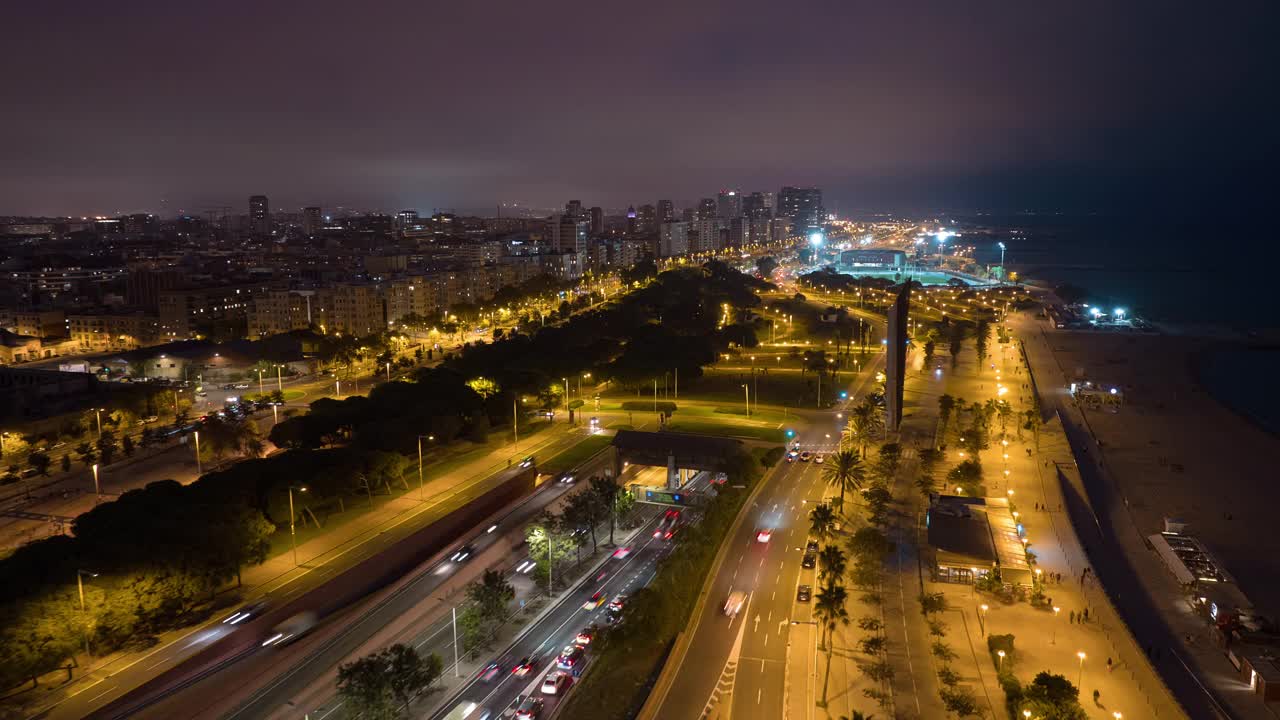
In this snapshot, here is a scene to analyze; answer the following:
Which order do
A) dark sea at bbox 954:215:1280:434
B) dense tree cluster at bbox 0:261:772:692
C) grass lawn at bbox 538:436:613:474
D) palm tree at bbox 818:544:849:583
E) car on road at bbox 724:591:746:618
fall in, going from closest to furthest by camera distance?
dense tree cluster at bbox 0:261:772:692, palm tree at bbox 818:544:849:583, car on road at bbox 724:591:746:618, grass lawn at bbox 538:436:613:474, dark sea at bbox 954:215:1280:434

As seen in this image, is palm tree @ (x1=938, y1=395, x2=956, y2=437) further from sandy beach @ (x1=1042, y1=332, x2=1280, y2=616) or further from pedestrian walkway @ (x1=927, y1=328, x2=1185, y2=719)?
sandy beach @ (x1=1042, y1=332, x2=1280, y2=616)

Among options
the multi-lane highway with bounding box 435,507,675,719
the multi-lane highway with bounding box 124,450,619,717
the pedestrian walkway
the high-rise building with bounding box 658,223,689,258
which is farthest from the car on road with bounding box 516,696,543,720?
the high-rise building with bounding box 658,223,689,258

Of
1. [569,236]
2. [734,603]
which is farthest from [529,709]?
[569,236]

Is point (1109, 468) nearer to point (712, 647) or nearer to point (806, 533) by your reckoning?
point (806, 533)

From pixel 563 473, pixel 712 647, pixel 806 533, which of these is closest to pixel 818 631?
pixel 712 647

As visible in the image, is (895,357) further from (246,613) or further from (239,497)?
(246,613)

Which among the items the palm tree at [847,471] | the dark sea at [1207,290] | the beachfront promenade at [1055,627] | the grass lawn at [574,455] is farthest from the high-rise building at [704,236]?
the palm tree at [847,471]
